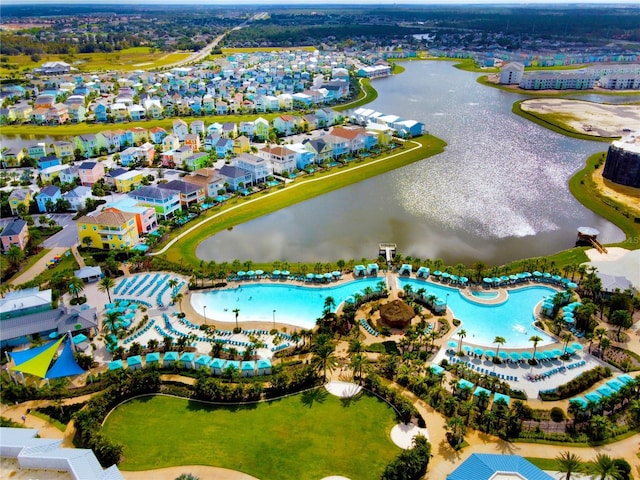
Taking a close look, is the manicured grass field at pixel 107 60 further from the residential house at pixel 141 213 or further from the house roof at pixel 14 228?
the residential house at pixel 141 213

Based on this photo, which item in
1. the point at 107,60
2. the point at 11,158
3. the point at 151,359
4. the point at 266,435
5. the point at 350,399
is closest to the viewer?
the point at 266,435

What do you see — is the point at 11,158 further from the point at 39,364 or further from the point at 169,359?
the point at 169,359

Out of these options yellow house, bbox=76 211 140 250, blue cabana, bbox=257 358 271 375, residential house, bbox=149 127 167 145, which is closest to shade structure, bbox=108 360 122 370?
blue cabana, bbox=257 358 271 375

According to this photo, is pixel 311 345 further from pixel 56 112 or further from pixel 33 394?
pixel 56 112

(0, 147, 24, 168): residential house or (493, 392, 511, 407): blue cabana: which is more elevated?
(0, 147, 24, 168): residential house

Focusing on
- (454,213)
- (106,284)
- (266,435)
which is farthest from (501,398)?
(454,213)

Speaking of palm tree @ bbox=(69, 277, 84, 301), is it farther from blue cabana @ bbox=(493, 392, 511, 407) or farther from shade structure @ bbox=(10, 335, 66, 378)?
blue cabana @ bbox=(493, 392, 511, 407)
